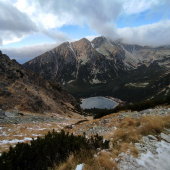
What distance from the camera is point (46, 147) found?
606 centimetres

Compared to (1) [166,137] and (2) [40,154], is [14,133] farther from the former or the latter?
(1) [166,137]

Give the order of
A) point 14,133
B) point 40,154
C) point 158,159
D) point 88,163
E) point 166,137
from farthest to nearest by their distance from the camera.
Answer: point 14,133 → point 166,137 → point 40,154 → point 158,159 → point 88,163

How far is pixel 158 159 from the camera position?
5.35 meters

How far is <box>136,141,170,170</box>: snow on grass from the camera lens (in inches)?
195

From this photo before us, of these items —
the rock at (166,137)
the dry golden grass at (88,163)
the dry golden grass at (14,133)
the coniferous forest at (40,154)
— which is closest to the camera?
the dry golden grass at (88,163)

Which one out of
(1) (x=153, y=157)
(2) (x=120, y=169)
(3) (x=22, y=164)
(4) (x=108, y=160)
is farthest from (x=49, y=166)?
(1) (x=153, y=157)

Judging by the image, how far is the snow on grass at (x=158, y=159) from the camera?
4.95 meters

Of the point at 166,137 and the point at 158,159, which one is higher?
the point at 166,137

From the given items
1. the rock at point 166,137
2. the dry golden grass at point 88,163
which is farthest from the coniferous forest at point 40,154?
the rock at point 166,137

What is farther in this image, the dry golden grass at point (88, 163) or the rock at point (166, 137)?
the rock at point (166, 137)

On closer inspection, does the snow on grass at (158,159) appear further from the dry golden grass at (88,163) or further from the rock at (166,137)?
the dry golden grass at (88,163)

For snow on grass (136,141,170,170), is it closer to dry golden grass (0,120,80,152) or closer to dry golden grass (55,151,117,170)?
dry golden grass (55,151,117,170)

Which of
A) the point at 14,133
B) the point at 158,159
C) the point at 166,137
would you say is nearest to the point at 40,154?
the point at 158,159

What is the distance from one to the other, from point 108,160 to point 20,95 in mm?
37306
